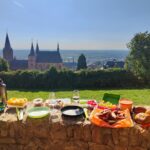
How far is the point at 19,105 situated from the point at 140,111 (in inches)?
65.7

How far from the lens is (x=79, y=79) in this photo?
52.7 feet

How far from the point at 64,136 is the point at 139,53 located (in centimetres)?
1679

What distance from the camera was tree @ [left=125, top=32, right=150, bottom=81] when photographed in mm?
17984

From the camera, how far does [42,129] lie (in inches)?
121

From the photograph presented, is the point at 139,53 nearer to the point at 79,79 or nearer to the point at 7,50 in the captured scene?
the point at 79,79

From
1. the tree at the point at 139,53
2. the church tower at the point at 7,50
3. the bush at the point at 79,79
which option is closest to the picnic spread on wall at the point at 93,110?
the bush at the point at 79,79

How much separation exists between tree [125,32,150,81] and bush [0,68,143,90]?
1761mm

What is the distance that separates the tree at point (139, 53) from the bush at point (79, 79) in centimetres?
176

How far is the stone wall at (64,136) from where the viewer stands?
2.90m

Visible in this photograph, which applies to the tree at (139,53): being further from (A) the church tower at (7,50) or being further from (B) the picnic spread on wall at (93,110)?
(A) the church tower at (7,50)

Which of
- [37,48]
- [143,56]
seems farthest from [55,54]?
[143,56]

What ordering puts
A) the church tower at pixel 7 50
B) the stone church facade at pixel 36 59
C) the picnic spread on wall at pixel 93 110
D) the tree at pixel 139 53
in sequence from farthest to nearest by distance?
1. the church tower at pixel 7 50
2. the stone church facade at pixel 36 59
3. the tree at pixel 139 53
4. the picnic spread on wall at pixel 93 110

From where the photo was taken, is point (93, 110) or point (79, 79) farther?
point (79, 79)

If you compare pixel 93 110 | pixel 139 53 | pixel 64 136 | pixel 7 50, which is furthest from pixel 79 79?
pixel 7 50
